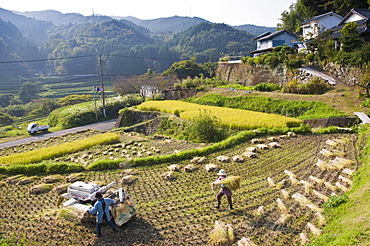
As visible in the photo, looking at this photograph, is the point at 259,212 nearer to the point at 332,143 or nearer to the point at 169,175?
the point at 169,175

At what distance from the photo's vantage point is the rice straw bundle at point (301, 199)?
7445 millimetres

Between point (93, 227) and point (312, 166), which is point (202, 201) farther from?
point (312, 166)

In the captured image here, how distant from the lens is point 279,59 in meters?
25.0

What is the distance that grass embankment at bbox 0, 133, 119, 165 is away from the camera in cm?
1438

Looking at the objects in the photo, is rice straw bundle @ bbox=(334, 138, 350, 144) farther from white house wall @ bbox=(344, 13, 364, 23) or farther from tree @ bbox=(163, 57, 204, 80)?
tree @ bbox=(163, 57, 204, 80)

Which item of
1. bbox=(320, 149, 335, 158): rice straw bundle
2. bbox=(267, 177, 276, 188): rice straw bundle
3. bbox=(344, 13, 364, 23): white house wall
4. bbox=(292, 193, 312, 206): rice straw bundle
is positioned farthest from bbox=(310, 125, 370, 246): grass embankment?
bbox=(344, 13, 364, 23): white house wall

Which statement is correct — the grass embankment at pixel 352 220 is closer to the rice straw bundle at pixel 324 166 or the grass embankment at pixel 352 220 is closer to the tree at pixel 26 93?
the rice straw bundle at pixel 324 166

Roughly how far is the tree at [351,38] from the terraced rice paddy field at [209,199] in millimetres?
9932

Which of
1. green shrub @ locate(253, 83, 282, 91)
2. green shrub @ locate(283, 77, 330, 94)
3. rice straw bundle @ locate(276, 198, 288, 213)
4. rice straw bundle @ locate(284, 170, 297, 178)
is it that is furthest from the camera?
green shrub @ locate(253, 83, 282, 91)

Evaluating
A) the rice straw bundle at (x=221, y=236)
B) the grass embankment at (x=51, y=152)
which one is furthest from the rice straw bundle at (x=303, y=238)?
the grass embankment at (x=51, y=152)

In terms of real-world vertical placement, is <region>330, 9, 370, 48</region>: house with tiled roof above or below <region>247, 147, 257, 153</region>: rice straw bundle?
above

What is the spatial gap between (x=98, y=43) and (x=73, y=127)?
392 feet

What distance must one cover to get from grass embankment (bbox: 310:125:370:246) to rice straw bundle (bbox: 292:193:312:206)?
0.63m

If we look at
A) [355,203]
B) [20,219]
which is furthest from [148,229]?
[355,203]
